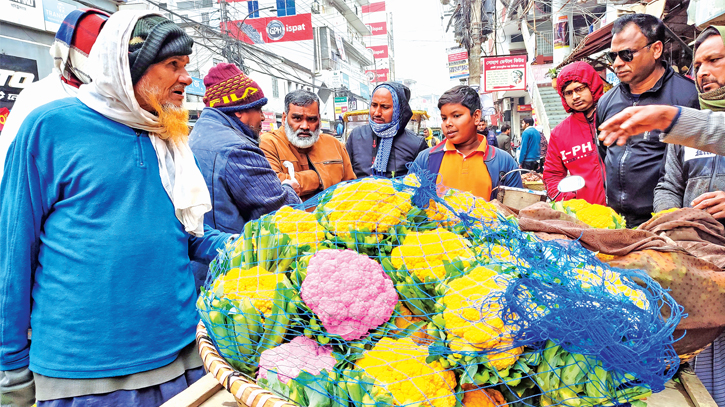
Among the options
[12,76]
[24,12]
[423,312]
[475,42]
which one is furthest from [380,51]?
[423,312]

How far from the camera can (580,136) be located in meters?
3.21

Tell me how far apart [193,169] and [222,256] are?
1.64 feet

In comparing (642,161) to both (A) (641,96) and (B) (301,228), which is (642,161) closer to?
(A) (641,96)

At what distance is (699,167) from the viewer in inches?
79.4

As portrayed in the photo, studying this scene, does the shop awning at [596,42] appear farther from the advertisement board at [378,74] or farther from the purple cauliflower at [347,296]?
the advertisement board at [378,74]

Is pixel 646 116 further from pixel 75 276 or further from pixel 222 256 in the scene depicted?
pixel 75 276

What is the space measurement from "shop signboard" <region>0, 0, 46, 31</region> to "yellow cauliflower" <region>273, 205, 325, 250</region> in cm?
889

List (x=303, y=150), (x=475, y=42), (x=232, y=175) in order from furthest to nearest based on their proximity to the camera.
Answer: (x=475, y=42)
(x=303, y=150)
(x=232, y=175)

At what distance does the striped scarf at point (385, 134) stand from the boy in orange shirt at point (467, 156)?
72cm

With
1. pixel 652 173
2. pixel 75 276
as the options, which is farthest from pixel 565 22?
pixel 75 276

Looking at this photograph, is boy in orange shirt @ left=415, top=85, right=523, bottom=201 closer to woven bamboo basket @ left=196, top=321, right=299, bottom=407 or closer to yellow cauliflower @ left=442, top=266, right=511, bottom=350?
yellow cauliflower @ left=442, top=266, right=511, bottom=350

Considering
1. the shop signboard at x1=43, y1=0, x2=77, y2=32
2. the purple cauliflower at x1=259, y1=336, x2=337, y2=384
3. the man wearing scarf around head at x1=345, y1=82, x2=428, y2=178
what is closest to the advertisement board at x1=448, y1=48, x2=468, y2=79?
the shop signboard at x1=43, y1=0, x2=77, y2=32

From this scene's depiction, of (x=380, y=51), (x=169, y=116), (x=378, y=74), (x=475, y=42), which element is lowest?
(x=169, y=116)

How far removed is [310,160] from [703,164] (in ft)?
8.12
